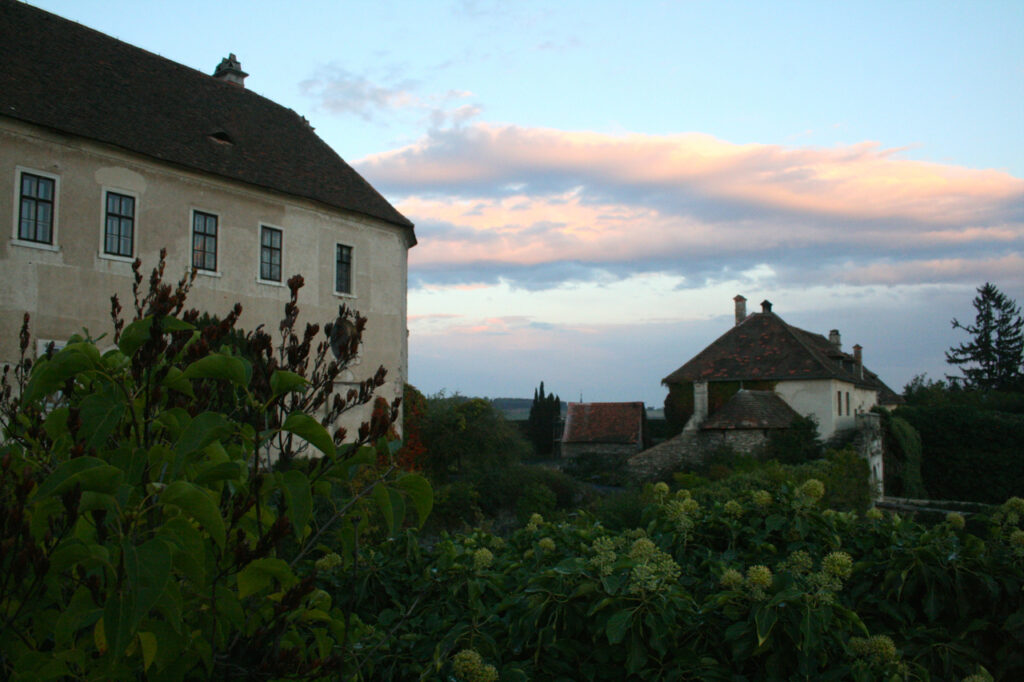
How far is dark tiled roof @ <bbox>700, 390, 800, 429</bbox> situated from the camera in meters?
30.6

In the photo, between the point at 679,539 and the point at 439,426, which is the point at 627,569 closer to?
the point at 679,539

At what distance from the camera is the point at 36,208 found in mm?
15578

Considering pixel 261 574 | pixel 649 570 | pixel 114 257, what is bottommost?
pixel 649 570

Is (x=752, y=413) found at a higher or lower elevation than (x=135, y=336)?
lower

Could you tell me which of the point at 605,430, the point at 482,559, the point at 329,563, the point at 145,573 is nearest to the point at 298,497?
the point at 145,573

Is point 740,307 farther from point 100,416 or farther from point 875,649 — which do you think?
point 100,416

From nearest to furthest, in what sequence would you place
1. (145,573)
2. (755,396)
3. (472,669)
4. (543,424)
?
(145,573) < (472,669) < (755,396) < (543,424)

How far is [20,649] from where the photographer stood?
1.97 m

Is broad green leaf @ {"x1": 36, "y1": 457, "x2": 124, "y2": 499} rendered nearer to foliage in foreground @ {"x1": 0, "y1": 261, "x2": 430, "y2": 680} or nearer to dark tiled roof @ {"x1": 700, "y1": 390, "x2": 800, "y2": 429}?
foliage in foreground @ {"x1": 0, "y1": 261, "x2": 430, "y2": 680}

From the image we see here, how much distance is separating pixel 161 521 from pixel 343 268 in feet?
67.8

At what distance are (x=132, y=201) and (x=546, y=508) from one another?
13421 mm

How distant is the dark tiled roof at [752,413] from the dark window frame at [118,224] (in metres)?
23.8

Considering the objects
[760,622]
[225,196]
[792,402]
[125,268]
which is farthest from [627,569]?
[792,402]

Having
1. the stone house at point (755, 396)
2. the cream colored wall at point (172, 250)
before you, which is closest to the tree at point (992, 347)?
the stone house at point (755, 396)
